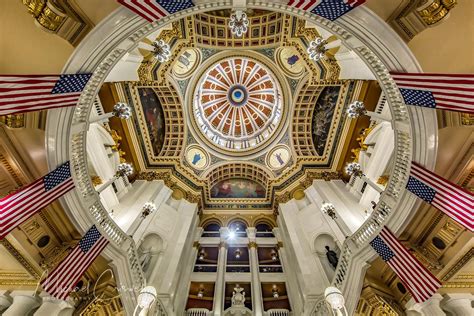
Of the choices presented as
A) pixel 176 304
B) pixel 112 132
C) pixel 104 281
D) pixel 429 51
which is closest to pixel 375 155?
pixel 429 51

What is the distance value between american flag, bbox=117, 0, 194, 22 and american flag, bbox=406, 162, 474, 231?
9095 mm

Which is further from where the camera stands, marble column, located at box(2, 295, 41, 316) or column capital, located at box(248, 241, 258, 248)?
column capital, located at box(248, 241, 258, 248)

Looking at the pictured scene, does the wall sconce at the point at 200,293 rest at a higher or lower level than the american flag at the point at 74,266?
higher

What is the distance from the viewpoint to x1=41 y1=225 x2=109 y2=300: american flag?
7.43m

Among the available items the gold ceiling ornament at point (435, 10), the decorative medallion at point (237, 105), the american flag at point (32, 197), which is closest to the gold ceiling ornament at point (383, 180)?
the gold ceiling ornament at point (435, 10)

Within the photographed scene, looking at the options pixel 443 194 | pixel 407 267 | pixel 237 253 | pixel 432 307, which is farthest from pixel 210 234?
pixel 443 194

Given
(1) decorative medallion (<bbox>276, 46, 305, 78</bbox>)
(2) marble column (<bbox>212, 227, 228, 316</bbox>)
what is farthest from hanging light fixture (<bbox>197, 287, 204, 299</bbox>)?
(1) decorative medallion (<bbox>276, 46, 305, 78</bbox>)

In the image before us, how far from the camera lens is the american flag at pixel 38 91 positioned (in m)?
6.02

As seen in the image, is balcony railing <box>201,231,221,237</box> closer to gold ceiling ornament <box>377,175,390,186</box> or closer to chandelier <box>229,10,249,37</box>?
gold ceiling ornament <box>377,175,390,186</box>

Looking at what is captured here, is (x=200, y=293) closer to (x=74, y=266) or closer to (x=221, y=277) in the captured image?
(x=221, y=277)

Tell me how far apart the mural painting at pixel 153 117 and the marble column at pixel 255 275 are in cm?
1048

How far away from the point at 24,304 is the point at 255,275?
1191 centimetres

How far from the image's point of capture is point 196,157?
23.9 m

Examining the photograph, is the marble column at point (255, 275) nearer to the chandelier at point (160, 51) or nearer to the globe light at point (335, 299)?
the globe light at point (335, 299)
